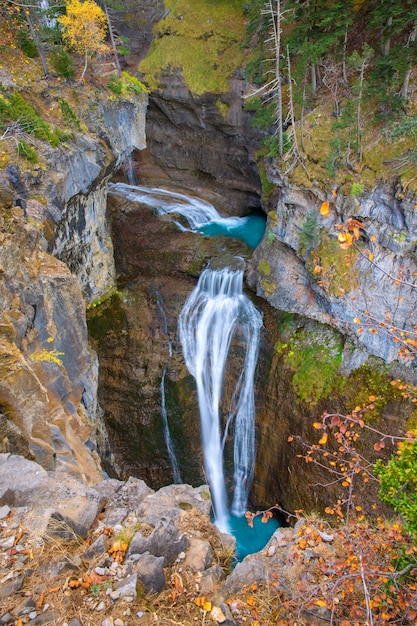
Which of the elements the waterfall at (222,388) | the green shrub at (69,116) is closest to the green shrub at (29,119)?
the green shrub at (69,116)

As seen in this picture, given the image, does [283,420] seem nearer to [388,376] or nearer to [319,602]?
[388,376]

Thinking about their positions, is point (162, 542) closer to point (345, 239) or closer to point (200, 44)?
point (345, 239)

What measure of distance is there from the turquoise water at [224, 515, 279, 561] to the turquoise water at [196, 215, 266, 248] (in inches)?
532

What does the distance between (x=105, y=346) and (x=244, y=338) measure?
6.64 m

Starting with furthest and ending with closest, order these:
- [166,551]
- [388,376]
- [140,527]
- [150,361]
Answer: [150,361], [388,376], [140,527], [166,551]

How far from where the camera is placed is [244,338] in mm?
18562

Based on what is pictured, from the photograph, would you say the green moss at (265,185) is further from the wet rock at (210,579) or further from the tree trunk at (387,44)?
the wet rock at (210,579)

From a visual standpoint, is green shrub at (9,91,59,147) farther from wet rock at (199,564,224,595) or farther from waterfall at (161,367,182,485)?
wet rock at (199,564,224,595)

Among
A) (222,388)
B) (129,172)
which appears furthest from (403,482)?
(129,172)

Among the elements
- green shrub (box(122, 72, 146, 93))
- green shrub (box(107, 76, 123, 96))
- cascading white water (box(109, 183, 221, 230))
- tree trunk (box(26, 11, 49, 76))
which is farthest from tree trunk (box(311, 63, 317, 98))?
tree trunk (box(26, 11, 49, 76))

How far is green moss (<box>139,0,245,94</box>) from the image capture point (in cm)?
2341

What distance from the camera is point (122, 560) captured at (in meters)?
5.57

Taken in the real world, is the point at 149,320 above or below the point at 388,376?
above

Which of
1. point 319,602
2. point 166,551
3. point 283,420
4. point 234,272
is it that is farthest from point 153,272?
point 319,602
